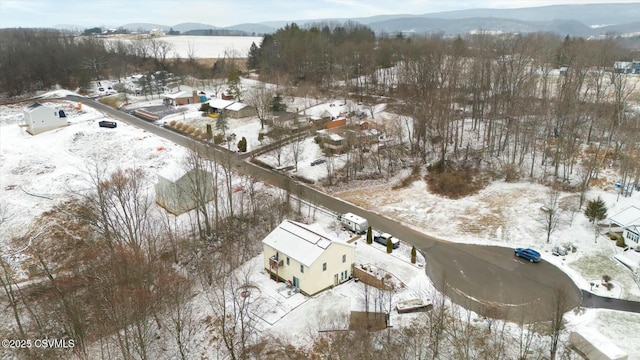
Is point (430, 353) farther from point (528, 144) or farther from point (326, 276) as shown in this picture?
point (528, 144)

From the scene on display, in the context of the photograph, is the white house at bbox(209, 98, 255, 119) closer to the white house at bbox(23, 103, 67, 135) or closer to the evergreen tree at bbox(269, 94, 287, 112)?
the evergreen tree at bbox(269, 94, 287, 112)

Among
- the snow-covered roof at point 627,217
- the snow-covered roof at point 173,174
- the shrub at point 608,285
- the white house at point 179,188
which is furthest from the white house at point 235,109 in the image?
the shrub at point 608,285

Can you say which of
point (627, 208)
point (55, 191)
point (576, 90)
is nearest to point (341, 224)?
point (627, 208)

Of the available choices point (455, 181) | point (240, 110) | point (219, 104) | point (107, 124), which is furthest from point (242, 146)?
point (455, 181)

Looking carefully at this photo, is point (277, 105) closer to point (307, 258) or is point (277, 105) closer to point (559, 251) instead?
point (307, 258)

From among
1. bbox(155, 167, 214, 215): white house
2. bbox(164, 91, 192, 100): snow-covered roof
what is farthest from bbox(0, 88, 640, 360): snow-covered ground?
bbox(164, 91, 192, 100): snow-covered roof
